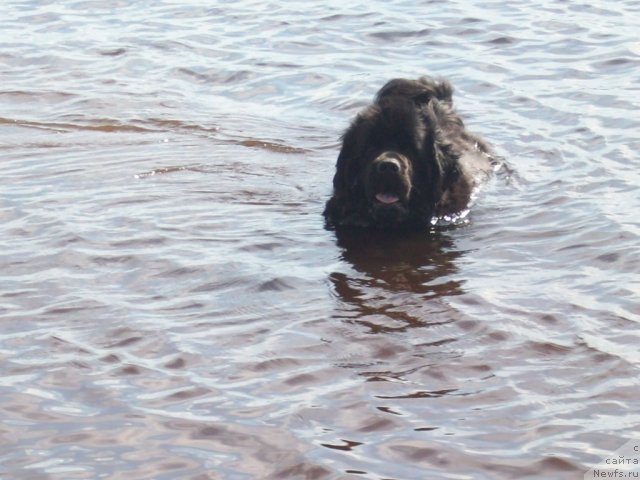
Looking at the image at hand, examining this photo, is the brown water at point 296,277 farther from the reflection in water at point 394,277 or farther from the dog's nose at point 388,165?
the dog's nose at point 388,165

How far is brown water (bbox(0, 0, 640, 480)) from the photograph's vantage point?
17.2ft

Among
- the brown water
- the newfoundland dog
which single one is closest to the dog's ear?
the newfoundland dog

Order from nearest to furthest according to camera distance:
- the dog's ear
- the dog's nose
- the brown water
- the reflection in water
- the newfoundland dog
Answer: the brown water → the reflection in water → the dog's nose → the newfoundland dog → the dog's ear

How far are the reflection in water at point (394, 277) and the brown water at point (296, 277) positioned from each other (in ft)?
0.08

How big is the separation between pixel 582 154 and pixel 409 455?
523 centimetres

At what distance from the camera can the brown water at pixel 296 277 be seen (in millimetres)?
5230

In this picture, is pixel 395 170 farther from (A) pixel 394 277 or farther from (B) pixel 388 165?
(A) pixel 394 277

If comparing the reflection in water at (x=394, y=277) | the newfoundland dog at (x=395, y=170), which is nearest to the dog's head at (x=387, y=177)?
the newfoundland dog at (x=395, y=170)

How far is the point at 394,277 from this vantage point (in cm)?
757

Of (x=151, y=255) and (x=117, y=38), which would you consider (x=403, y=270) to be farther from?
(x=117, y=38)

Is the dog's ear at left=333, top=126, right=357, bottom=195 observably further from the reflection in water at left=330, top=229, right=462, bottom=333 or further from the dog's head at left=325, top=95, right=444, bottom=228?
the reflection in water at left=330, top=229, right=462, bottom=333

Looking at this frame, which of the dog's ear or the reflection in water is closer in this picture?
the reflection in water

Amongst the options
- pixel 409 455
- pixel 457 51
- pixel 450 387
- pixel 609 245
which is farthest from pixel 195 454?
pixel 457 51

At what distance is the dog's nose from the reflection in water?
0.45 meters
